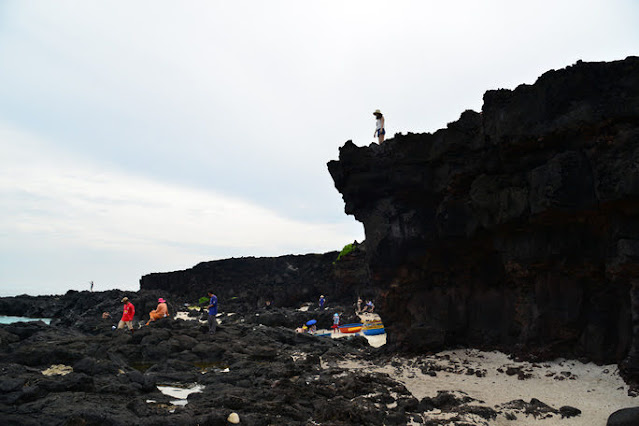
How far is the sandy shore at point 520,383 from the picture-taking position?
973 cm

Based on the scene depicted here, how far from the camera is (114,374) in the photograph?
517 inches

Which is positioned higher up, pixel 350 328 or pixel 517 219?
pixel 517 219

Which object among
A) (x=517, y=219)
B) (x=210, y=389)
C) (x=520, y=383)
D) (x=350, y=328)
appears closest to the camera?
(x=210, y=389)

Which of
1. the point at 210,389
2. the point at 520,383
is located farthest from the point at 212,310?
the point at 520,383

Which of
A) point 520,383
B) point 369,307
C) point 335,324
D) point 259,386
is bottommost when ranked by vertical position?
point 335,324

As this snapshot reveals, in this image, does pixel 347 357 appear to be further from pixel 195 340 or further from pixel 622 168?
pixel 622 168

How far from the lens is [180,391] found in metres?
12.6

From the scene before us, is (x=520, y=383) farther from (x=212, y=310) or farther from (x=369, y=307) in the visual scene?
(x=369, y=307)

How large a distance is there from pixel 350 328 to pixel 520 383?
60.8 feet

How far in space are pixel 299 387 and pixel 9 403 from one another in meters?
6.82

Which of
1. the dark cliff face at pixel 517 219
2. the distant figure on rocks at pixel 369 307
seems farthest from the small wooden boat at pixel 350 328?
the dark cliff face at pixel 517 219

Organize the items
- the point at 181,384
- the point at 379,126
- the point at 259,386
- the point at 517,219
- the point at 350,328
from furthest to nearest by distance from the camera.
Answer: the point at 350,328 < the point at 379,126 < the point at 517,219 < the point at 181,384 < the point at 259,386

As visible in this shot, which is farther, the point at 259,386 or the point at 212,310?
the point at 212,310

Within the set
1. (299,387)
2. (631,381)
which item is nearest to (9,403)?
(299,387)
